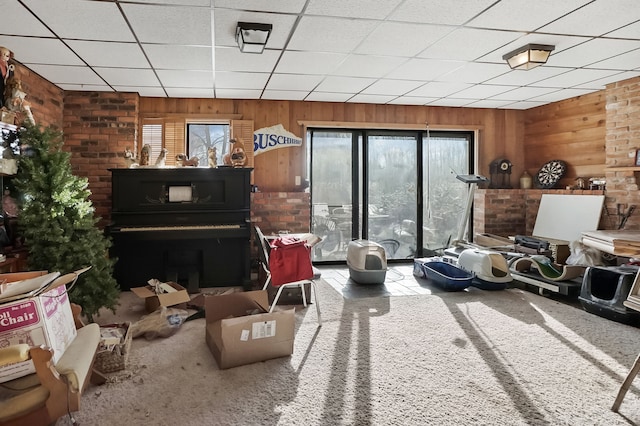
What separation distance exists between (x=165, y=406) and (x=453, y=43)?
3.41 m

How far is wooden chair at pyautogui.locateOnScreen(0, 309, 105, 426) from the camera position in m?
1.60

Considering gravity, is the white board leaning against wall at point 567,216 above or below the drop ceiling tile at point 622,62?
below

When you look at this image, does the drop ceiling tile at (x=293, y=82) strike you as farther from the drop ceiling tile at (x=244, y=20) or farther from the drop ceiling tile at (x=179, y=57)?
the drop ceiling tile at (x=244, y=20)

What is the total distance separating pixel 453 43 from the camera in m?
3.48

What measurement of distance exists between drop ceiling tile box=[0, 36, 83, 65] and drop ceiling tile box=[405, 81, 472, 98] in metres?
3.72

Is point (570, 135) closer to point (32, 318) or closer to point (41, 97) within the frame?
point (32, 318)

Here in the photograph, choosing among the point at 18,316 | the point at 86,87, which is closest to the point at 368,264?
the point at 18,316

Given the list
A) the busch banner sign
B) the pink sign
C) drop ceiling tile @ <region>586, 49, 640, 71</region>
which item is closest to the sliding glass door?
the busch banner sign

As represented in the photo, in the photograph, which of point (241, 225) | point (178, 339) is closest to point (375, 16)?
point (241, 225)

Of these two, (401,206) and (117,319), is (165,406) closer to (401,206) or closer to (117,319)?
(117,319)

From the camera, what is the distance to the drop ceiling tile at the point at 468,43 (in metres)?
3.27

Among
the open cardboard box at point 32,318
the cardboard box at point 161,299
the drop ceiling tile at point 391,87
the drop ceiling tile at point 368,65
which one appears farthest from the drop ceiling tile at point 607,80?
the open cardboard box at point 32,318

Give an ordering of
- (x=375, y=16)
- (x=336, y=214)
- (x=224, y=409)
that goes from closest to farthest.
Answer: (x=224, y=409)
(x=375, y=16)
(x=336, y=214)

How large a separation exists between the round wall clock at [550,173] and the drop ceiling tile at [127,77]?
5263 mm
